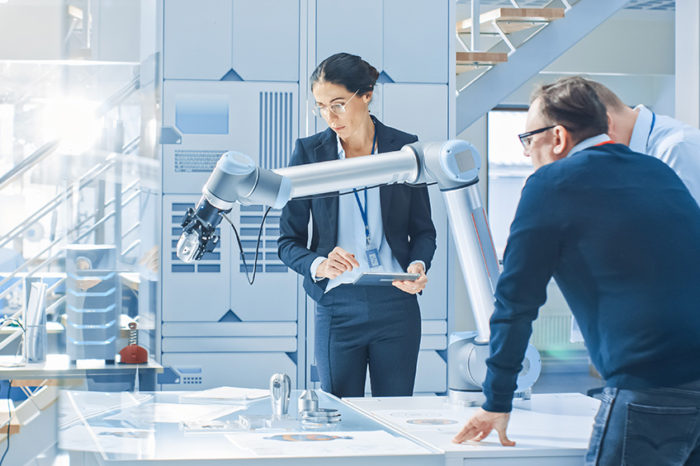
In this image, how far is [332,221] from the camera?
210 cm

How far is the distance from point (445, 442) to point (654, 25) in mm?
6987

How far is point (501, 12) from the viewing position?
459 centimetres

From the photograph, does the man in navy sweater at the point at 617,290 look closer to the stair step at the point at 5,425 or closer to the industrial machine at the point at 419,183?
the industrial machine at the point at 419,183

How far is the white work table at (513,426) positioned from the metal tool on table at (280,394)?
0.56 ft

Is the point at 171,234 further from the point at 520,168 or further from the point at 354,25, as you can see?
the point at 520,168

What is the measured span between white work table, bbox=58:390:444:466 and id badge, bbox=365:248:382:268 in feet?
1.90

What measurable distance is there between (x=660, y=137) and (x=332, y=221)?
85 centimetres

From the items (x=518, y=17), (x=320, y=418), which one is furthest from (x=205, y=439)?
(x=518, y=17)

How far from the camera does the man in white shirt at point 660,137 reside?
1.82 m

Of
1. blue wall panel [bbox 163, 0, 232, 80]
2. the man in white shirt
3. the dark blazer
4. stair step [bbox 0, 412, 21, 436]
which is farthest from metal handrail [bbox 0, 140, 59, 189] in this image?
the man in white shirt

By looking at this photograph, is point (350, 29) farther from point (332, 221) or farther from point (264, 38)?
point (332, 221)

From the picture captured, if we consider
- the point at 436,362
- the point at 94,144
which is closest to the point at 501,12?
the point at 436,362

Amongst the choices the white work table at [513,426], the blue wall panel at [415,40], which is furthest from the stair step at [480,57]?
the white work table at [513,426]

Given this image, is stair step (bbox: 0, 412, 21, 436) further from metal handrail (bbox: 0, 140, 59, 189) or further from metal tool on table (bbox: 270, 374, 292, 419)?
metal tool on table (bbox: 270, 374, 292, 419)
